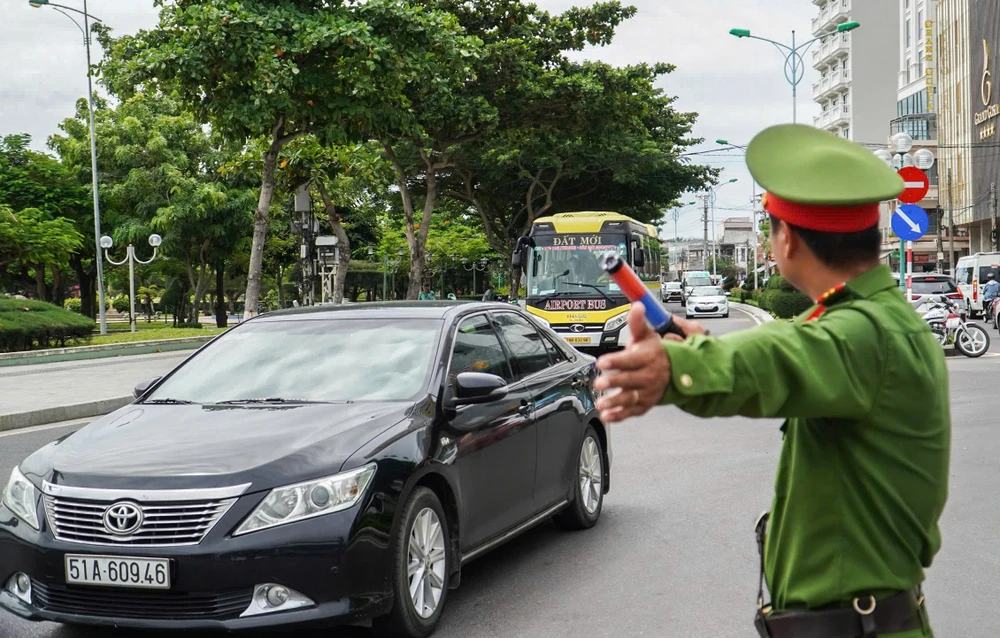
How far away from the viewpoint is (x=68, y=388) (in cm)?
1647

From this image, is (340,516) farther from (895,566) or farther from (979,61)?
(979,61)

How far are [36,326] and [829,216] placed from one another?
25478 millimetres

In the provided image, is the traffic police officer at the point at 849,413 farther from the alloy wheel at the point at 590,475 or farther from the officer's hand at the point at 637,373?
the alloy wheel at the point at 590,475

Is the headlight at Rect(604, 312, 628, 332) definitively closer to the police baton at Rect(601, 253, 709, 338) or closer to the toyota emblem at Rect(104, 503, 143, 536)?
the toyota emblem at Rect(104, 503, 143, 536)

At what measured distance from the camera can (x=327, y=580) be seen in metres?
4.44

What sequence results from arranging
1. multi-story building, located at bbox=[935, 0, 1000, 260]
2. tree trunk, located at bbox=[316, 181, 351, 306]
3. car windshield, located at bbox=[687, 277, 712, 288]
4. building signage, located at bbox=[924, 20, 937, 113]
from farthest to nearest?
building signage, located at bbox=[924, 20, 937, 113] < car windshield, located at bbox=[687, 277, 712, 288] < multi-story building, located at bbox=[935, 0, 1000, 260] < tree trunk, located at bbox=[316, 181, 351, 306]

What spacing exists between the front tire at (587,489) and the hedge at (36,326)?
20033 millimetres

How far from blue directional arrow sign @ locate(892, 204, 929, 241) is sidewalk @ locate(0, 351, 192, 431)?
458 inches

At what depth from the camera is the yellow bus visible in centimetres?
2373

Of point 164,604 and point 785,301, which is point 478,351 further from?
point 785,301

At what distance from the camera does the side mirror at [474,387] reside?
17.6ft

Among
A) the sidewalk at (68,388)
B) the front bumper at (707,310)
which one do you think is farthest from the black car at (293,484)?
the front bumper at (707,310)

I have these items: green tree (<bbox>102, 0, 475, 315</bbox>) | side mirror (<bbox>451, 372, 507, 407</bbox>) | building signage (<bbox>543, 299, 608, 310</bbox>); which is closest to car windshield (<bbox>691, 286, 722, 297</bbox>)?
building signage (<bbox>543, 299, 608, 310</bbox>)

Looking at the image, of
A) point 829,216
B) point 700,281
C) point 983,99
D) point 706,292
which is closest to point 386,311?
point 829,216
